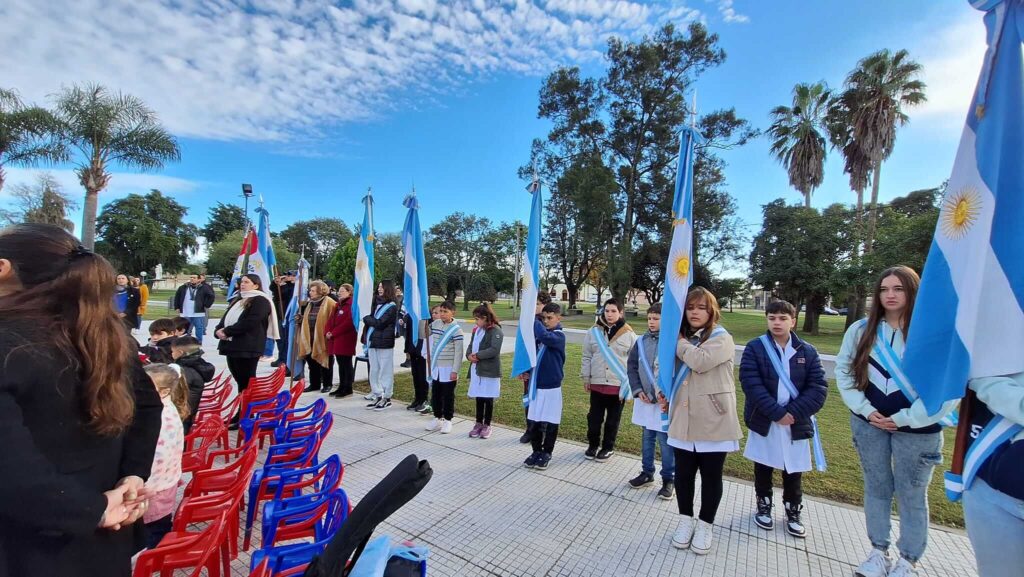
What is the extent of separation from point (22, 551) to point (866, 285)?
76.9ft

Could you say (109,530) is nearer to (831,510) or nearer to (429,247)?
(831,510)

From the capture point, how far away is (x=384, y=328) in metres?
6.87

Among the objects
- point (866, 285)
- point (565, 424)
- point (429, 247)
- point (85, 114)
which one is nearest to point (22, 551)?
Result: point (565, 424)

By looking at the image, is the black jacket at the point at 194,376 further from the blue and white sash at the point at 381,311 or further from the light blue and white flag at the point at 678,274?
the light blue and white flag at the point at 678,274

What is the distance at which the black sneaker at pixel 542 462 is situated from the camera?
455cm

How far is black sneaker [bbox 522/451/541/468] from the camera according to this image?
4.56 meters

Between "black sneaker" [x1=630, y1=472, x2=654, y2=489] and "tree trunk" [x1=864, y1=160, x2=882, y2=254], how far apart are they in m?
21.4

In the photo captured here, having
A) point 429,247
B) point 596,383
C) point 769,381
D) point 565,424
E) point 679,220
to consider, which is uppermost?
point 429,247

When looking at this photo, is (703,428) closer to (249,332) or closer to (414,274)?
(414,274)

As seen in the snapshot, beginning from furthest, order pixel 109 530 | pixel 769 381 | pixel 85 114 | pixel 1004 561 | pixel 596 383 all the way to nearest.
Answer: pixel 85 114, pixel 596 383, pixel 769 381, pixel 1004 561, pixel 109 530

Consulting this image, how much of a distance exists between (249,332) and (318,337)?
2.03 meters

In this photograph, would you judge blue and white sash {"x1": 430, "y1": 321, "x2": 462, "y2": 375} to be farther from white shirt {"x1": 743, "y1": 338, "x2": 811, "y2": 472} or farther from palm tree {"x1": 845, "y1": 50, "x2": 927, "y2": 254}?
palm tree {"x1": 845, "y1": 50, "x2": 927, "y2": 254}

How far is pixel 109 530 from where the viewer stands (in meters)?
1.40

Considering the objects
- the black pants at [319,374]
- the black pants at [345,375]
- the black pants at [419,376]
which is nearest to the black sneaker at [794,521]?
the black pants at [419,376]
